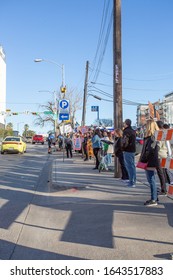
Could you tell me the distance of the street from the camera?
216 inches

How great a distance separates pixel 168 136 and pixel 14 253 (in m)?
3.10

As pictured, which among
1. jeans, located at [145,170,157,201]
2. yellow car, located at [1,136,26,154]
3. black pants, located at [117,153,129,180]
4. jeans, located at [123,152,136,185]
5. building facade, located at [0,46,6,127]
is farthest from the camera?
building facade, located at [0,46,6,127]

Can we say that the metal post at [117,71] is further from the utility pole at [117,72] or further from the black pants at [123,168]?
the black pants at [123,168]

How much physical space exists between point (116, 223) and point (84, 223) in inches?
23.4

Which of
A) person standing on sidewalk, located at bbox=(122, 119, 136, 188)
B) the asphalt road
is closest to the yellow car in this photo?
the asphalt road

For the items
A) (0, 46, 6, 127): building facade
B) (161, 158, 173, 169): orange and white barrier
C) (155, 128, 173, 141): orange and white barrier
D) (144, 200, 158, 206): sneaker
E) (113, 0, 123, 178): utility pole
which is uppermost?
(0, 46, 6, 127): building facade

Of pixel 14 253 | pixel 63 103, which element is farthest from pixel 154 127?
pixel 63 103

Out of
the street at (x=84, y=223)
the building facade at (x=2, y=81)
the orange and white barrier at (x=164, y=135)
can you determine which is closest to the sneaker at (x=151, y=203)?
the street at (x=84, y=223)

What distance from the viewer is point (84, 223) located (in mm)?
7156

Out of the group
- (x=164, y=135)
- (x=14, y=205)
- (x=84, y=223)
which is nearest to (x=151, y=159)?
(x=164, y=135)

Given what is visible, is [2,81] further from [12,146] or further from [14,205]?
[14,205]

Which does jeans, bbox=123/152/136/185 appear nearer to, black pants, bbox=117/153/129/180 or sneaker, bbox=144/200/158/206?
black pants, bbox=117/153/129/180
